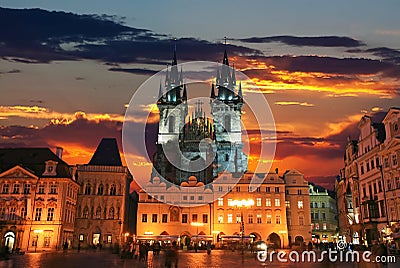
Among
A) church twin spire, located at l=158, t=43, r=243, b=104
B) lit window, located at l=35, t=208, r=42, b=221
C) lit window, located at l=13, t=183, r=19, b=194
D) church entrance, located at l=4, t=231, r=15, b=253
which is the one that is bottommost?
church entrance, located at l=4, t=231, r=15, b=253

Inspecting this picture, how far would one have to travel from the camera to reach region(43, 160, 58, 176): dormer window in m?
54.8

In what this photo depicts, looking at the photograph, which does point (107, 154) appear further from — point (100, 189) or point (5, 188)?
A: point (5, 188)

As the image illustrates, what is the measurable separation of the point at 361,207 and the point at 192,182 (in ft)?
92.5

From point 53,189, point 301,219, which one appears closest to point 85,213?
point 53,189

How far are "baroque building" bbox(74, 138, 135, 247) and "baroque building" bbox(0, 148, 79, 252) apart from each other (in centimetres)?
467

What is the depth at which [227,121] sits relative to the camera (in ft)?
314

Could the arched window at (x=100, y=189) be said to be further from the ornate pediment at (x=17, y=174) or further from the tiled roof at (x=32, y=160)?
the ornate pediment at (x=17, y=174)

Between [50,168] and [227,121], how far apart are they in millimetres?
49387

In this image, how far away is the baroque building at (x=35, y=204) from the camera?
51.1m

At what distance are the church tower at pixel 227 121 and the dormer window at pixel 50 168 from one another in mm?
37152

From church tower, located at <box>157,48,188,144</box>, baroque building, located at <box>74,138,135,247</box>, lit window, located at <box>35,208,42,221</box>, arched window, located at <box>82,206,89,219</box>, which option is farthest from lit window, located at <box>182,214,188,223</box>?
church tower, located at <box>157,48,188,144</box>

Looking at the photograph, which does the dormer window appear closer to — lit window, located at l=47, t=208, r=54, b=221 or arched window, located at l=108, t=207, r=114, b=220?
lit window, located at l=47, t=208, r=54, b=221

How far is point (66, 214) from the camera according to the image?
56250mm

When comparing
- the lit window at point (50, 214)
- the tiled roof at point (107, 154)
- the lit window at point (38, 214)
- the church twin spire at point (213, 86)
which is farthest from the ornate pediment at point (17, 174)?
the church twin spire at point (213, 86)
